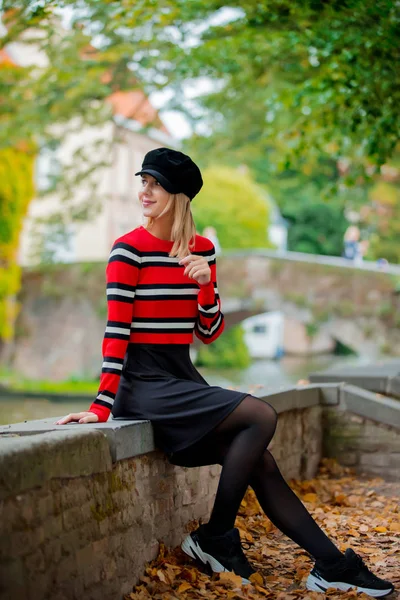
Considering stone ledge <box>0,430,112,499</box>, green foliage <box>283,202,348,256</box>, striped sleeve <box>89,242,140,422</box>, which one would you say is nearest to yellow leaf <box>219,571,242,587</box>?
stone ledge <box>0,430,112,499</box>

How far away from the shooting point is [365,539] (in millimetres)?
4469

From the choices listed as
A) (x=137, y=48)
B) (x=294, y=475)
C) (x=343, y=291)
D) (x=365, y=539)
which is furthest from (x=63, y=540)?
(x=343, y=291)

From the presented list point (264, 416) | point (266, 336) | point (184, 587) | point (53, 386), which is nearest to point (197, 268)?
point (264, 416)

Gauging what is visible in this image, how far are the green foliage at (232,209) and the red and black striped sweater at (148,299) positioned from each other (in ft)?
93.5

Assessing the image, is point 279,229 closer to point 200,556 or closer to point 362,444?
point 362,444

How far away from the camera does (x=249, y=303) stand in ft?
72.8

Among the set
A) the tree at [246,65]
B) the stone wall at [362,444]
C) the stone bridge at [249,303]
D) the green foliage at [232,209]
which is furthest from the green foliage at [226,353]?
the stone wall at [362,444]

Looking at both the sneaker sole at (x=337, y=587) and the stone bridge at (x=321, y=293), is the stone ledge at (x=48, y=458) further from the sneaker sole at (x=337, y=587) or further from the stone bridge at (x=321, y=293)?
the stone bridge at (x=321, y=293)

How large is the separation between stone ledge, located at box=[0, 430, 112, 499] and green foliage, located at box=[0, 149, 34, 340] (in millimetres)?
19214

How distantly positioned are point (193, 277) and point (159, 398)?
48 centimetres

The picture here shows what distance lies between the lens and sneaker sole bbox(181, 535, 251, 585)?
3.63 meters

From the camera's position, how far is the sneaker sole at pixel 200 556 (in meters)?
3.63

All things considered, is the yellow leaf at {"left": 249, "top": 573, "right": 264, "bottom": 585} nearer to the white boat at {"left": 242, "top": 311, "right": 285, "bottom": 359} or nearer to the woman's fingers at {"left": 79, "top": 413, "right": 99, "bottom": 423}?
A: the woman's fingers at {"left": 79, "top": 413, "right": 99, "bottom": 423}

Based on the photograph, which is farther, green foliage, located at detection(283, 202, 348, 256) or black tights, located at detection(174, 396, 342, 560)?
green foliage, located at detection(283, 202, 348, 256)
